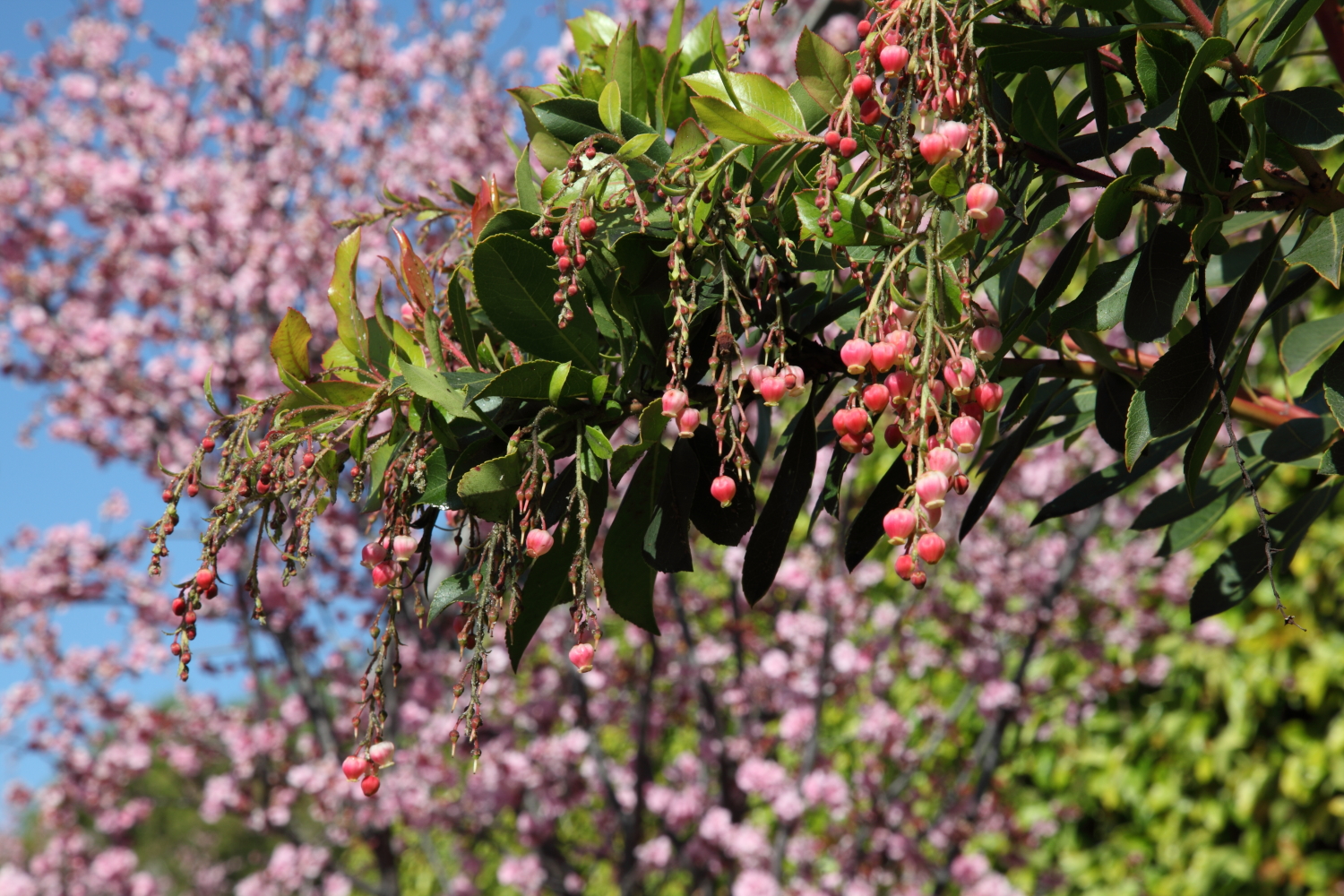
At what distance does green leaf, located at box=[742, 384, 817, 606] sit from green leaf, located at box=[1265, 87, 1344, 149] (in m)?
0.45

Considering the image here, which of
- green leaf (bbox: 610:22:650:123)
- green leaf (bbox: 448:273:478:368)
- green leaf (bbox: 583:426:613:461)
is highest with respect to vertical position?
Answer: green leaf (bbox: 610:22:650:123)

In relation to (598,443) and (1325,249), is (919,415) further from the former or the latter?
(1325,249)

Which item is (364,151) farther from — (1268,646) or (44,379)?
(1268,646)

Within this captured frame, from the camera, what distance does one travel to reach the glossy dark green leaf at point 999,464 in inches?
38.8

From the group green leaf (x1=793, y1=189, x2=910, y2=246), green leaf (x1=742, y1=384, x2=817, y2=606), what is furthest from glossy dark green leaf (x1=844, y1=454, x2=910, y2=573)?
green leaf (x1=793, y1=189, x2=910, y2=246)

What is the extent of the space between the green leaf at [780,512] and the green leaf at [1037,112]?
0.30 metres

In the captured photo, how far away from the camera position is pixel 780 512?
95cm

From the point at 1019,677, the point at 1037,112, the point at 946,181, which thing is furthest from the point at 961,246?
the point at 1019,677

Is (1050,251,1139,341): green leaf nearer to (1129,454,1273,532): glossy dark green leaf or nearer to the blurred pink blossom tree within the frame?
(1129,454,1273,532): glossy dark green leaf

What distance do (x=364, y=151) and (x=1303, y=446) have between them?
19.0 feet

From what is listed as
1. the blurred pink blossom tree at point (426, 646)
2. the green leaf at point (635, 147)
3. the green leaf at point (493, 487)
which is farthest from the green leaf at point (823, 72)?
the blurred pink blossom tree at point (426, 646)

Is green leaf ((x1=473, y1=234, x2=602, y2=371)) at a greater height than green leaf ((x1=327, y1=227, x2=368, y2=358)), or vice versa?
green leaf ((x1=327, y1=227, x2=368, y2=358))

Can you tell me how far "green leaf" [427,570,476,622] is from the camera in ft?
2.84

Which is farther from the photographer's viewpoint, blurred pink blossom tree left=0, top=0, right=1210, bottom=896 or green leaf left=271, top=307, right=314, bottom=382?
blurred pink blossom tree left=0, top=0, right=1210, bottom=896
